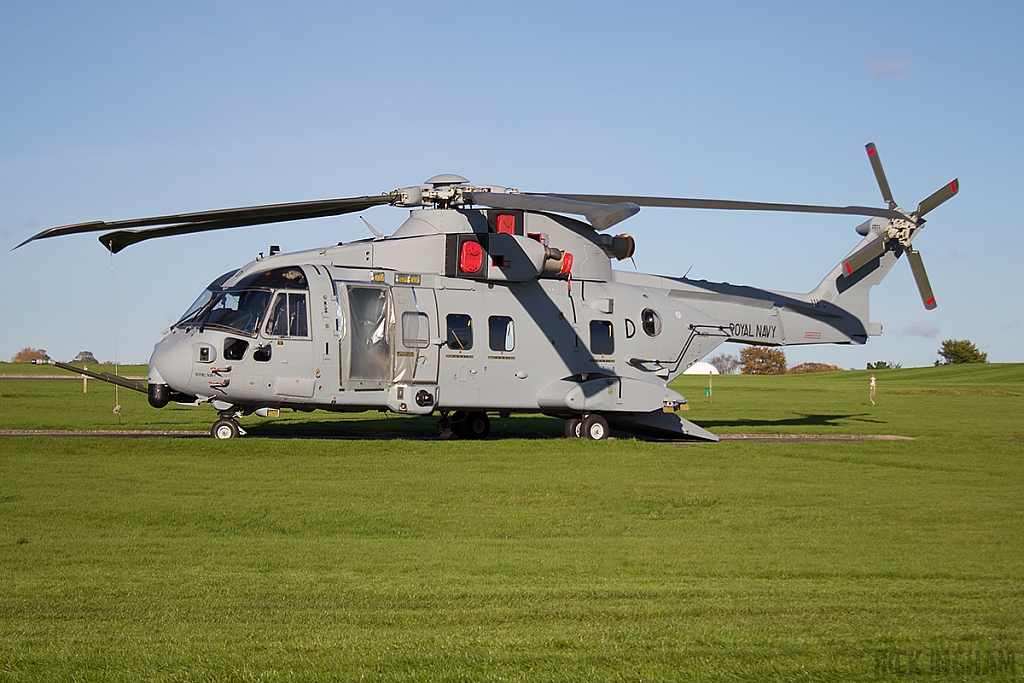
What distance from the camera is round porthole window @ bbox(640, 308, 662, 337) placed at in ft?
73.8

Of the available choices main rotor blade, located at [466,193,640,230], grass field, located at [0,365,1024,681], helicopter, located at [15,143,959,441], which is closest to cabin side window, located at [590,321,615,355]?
helicopter, located at [15,143,959,441]

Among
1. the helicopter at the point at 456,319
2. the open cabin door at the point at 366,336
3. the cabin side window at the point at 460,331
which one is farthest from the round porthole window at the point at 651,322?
the open cabin door at the point at 366,336

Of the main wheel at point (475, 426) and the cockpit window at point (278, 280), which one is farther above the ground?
the cockpit window at point (278, 280)

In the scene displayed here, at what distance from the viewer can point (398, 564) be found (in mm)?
9086

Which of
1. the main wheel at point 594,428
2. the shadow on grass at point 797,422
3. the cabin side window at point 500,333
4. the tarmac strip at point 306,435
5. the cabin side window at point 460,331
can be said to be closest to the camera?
the cabin side window at point 460,331

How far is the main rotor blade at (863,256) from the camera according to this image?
25.5 m

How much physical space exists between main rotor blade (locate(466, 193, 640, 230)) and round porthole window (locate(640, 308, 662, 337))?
570 cm

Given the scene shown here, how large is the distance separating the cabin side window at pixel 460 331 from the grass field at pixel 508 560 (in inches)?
98.0

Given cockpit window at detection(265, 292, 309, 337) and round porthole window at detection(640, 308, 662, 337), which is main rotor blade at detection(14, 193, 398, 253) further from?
round porthole window at detection(640, 308, 662, 337)

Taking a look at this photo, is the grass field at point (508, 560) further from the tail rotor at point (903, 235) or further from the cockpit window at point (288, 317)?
the tail rotor at point (903, 235)

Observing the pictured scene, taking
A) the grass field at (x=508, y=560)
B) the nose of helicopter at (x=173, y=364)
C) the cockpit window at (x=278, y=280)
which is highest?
the cockpit window at (x=278, y=280)

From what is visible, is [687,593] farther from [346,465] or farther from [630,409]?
[630,409]

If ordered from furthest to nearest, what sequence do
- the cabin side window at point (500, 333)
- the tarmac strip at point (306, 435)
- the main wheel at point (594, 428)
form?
the main wheel at point (594, 428), the tarmac strip at point (306, 435), the cabin side window at point (500, 333)

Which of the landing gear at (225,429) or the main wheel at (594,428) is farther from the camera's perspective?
the main wheel at (594,428)
